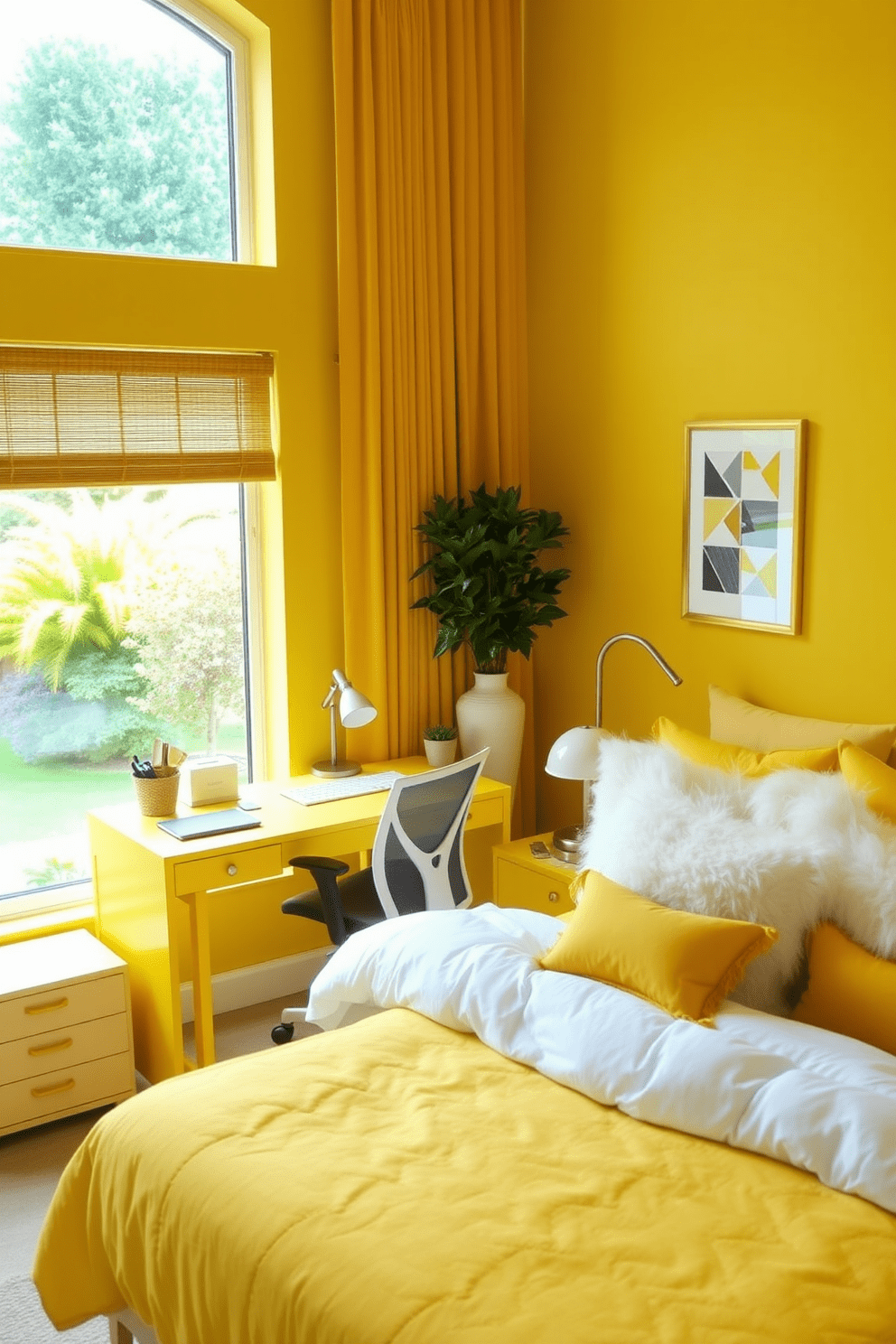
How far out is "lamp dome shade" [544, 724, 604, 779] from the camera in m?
3.39

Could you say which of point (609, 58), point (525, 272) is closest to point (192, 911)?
point (525, 272)

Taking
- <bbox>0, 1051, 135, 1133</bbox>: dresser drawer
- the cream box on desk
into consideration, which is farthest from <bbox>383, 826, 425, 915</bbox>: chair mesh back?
<bbox>0, 1051, 135, 1133</bbox>: dresser drawer

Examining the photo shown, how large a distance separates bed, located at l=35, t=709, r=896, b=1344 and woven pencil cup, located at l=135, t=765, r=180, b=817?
2.91 feet

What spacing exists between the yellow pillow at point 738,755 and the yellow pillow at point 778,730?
0.18ft

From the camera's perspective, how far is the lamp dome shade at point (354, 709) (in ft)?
11.8

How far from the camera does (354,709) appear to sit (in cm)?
360

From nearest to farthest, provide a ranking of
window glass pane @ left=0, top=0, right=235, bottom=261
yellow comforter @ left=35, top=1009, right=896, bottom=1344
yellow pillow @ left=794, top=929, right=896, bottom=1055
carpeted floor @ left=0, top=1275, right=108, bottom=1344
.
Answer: yellow comforter @ left=35, top=1009, right=896, bottom=1344
yellow pillow @ left=794, top=929, right=896, bottom=1055
carpeted floor @ left=0, top=1275, right=108, bottom=1344
window glass pane @ left=0, top=0, right=235, bottom=261

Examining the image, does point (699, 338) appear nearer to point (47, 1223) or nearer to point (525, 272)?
point (525, 272)

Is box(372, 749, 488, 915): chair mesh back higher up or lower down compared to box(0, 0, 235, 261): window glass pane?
lower down

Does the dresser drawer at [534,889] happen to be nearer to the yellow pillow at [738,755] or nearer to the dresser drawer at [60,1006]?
the yellow pillow at [738,755]

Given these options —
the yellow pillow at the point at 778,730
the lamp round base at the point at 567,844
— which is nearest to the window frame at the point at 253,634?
the lamp round base at the point at 567,844

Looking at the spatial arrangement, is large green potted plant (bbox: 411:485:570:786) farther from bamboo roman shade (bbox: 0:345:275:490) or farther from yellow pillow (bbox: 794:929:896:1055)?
yellow pillow (bbox: 794:929:896:1055)

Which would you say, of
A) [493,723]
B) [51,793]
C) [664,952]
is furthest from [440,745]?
[664,952]

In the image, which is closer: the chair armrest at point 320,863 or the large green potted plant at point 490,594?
the chair armrest at point 320,863
